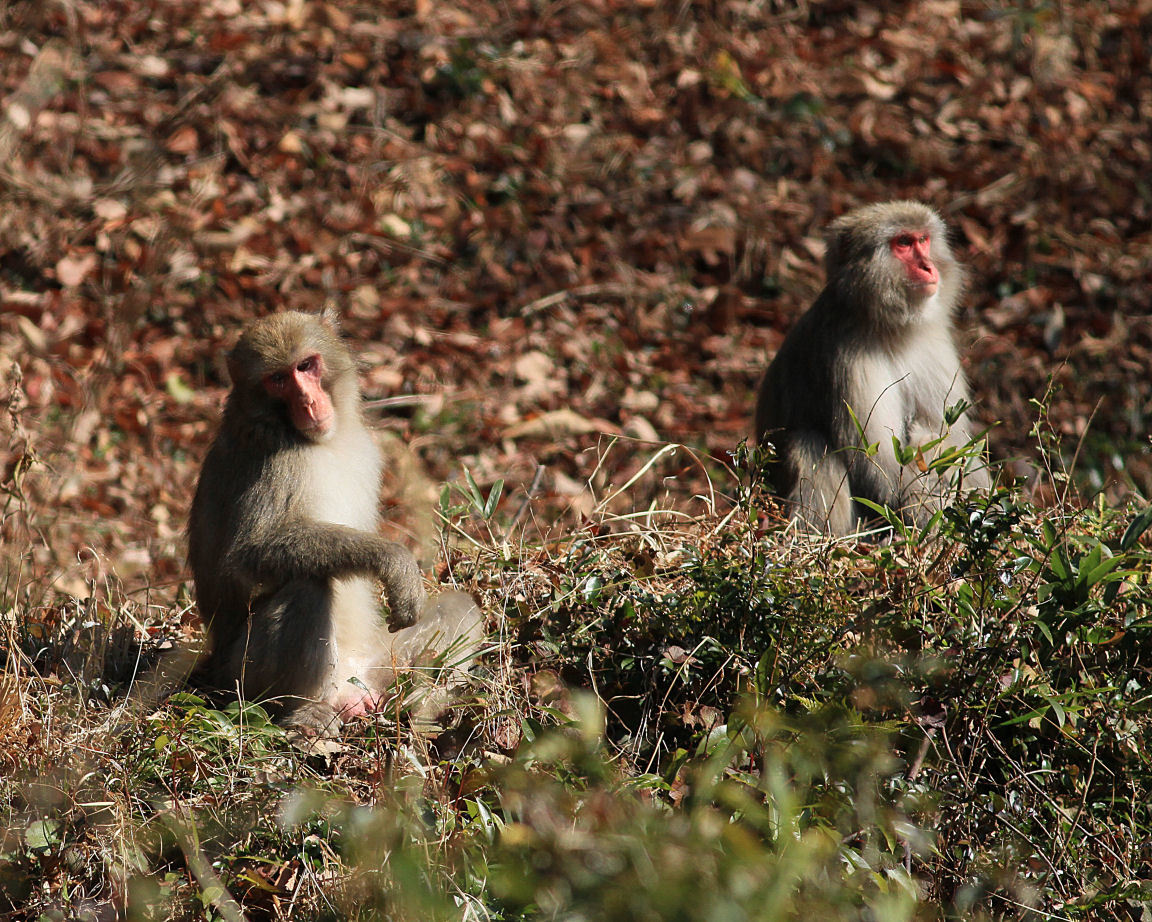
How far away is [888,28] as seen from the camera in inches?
424

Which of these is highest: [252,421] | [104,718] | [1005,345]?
[252,421]

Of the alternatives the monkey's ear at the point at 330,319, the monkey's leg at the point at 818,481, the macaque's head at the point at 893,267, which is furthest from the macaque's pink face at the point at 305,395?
the macaque's head at the point at 893,267

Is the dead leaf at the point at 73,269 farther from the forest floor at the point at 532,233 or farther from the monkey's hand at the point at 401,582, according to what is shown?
the monkey's hand at the point at 401,582

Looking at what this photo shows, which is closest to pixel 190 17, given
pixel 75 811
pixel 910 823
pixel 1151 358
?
pixel 1151 358

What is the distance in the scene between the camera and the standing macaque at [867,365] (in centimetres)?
527

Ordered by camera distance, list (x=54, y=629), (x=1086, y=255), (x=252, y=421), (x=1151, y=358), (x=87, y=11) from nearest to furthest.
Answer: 1. (x=252, y=421)
2. (x=54, y=629)
3. (x=1151, y=358)
4. (x=1086, y=255)
5. (x=87, y=11)

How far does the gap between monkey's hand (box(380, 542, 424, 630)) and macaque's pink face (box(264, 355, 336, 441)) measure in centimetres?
51

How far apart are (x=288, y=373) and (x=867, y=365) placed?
263cm

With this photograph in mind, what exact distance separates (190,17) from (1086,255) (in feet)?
23.8

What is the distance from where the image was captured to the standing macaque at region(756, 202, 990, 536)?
5.27m

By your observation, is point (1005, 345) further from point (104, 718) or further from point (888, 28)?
point (104, 718)

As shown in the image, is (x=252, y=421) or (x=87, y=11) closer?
(x=252, y=421)

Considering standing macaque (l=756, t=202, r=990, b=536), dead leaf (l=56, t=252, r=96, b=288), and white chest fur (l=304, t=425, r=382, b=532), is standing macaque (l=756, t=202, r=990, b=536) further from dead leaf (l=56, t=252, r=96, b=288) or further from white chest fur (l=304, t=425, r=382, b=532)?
dead leaf (l=56, t=252, r=96, b=288)

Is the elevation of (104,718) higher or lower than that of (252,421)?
lower
